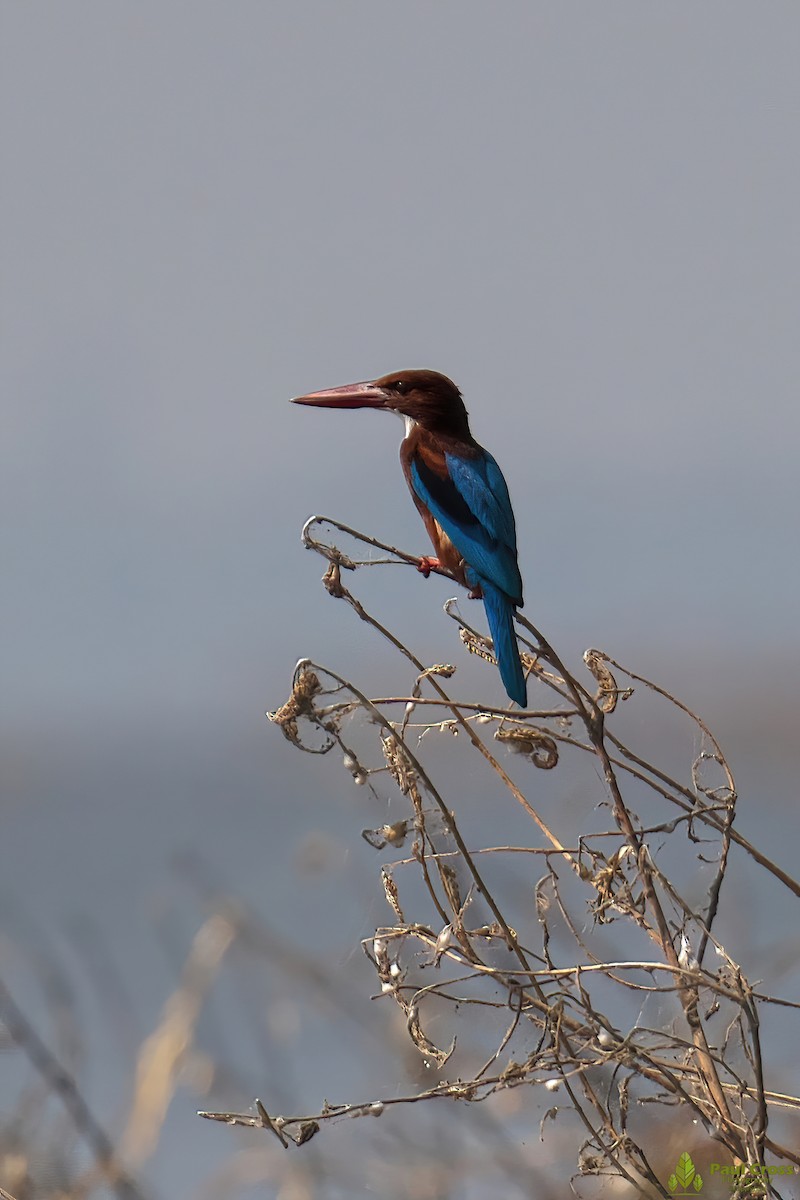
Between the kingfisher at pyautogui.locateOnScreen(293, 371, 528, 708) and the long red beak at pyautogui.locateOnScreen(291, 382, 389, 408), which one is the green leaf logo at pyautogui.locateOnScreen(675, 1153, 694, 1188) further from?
the long red beak at pyautogui.locateOnScreen(291, 382, 389, 408)

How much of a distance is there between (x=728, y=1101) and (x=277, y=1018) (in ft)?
2.61

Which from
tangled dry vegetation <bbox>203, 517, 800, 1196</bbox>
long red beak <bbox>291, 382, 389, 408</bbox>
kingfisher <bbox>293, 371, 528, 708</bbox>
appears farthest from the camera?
long red beak <bbox>291, 382, 389, 408</bbox>

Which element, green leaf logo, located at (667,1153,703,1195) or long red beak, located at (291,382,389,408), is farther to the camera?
long red beak, located at (291,382,389,408)

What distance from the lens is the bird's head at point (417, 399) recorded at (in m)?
2.37

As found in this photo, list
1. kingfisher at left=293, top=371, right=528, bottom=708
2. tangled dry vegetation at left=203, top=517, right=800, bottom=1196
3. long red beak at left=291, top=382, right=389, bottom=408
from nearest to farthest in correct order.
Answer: tangled dry vegetation at left=203, top=517, right=800, bottom=1196
kingfisher at left=293, top=371, right=528, bottom=708
long red beak at left=291, top=382, right=389, bottom=408

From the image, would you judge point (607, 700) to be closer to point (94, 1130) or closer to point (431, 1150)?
point (431, 1150)

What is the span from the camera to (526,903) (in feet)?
5.37

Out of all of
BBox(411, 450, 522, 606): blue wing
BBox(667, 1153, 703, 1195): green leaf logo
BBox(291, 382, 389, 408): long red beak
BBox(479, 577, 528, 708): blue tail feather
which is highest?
BBox(291, 382, 389, 408): long red beak

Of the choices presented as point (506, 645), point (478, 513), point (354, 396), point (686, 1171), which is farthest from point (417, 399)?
point (686, 1171)

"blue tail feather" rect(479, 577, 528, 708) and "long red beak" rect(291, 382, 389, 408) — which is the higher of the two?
"long red beak" rect(291, 382, 389, 408)

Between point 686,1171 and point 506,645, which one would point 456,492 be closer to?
point 506,645

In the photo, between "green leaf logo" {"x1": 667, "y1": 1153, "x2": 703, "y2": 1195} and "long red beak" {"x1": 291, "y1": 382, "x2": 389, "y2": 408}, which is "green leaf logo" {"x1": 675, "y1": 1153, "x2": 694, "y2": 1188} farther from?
"long red beak" {"x1": 291, "y1": 382, "x2": 389, "y2": 408}

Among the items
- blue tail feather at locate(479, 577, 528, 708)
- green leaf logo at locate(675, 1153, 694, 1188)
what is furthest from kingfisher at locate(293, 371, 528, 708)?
green leaf logo at locate(675, 1153, 694, 1188)

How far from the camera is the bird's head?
2373 mm
